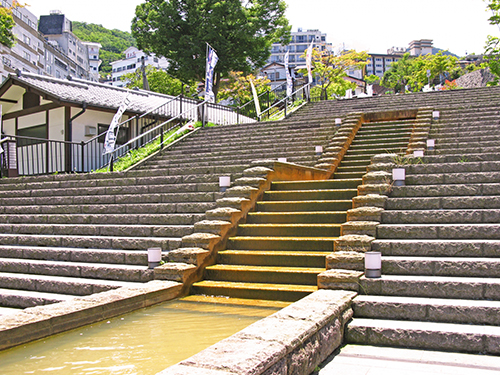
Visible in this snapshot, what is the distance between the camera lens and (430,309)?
4.29 metres

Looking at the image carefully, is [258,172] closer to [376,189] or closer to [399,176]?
[376,189]

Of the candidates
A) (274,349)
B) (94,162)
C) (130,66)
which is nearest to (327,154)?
(274,349)

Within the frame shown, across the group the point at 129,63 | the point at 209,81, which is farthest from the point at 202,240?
the point at 129,63

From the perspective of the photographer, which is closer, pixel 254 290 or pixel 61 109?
pixel 254 290

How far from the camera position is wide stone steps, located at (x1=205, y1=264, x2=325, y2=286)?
5.74 m

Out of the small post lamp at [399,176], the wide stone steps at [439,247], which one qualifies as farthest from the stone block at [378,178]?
the wide stone steps at [439,247]

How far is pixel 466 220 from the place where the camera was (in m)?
5.73

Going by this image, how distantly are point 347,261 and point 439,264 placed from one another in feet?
3.33

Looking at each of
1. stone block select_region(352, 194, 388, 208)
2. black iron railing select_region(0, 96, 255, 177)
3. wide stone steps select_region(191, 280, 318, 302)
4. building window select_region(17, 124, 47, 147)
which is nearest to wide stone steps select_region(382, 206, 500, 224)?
stone block select_region(352, 194, 388, 208)

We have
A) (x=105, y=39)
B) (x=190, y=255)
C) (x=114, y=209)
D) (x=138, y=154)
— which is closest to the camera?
(x=190, y=255)

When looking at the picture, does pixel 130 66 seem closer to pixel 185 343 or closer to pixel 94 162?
pixel 94 162

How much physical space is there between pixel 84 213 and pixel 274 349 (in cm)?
722

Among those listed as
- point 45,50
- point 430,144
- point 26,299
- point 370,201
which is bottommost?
point 26,299

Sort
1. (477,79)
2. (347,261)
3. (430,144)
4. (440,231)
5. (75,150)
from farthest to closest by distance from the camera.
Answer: (477,79) → (75,150) → (430,144) → (440,231) → (347,261)
